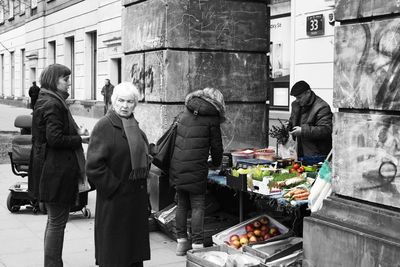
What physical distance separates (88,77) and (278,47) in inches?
477

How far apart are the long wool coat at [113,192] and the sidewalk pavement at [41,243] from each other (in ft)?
4.20

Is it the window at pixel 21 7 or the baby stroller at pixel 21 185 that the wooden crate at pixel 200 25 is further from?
the window at pixel 21 7

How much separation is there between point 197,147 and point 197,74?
170cm

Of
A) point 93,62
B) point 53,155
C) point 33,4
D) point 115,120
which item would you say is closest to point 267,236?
point 115,120

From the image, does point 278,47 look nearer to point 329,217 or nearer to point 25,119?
point 25,119

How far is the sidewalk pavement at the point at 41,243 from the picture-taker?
5914 mm

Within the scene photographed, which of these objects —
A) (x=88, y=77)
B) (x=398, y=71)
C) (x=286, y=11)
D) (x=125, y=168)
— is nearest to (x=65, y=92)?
Result: (x=125, y=168)

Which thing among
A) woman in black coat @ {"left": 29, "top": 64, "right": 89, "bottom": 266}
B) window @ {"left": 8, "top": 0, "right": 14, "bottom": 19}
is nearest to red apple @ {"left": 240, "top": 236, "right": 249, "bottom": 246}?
woman in black coat @ {"left": 29, "top": 64, "right": 89, "bottom": 266}

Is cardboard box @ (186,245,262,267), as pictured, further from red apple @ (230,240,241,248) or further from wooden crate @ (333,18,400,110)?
wooden crate @ (333,18,400,110)

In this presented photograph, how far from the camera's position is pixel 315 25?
511 inches

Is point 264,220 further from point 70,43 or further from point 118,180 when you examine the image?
point 70,43

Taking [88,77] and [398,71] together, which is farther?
[88,77]

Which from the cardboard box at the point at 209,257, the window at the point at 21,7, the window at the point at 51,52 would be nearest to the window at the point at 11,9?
the window at the point at 21,7

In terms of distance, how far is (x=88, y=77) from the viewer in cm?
2523
